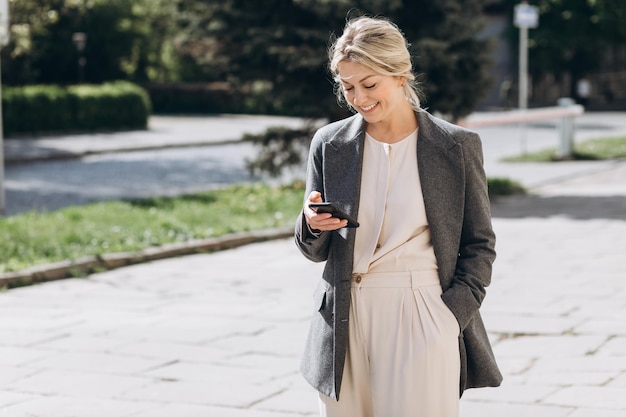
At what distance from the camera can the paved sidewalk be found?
18.5 feet

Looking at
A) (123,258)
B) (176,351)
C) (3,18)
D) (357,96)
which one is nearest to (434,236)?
(357,96)

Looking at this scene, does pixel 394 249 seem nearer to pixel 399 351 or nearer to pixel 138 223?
pixel 399 351

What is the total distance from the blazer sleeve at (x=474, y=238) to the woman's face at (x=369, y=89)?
27 cm

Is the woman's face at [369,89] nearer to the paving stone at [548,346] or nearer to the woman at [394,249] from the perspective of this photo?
the woman at [394,249]

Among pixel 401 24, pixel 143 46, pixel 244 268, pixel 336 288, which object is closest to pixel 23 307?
pixel 244 268

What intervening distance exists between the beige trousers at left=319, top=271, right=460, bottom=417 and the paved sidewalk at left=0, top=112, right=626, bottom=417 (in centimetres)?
202

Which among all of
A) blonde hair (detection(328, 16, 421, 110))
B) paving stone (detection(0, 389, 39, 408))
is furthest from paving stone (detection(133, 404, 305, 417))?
blonde hair (detection(328, 16, 421, 110))

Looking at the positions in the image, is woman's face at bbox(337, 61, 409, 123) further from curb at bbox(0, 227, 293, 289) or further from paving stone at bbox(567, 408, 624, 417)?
curb at bbox(0, 227, 293, 289)

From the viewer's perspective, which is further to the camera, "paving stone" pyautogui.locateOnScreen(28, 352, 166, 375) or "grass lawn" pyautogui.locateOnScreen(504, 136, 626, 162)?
"grass lawn" pyautogui.locateOnScreen(504, 136, 626, 162)

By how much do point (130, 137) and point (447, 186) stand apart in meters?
25.7

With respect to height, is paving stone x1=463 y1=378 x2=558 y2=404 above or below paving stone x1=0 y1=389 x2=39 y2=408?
below

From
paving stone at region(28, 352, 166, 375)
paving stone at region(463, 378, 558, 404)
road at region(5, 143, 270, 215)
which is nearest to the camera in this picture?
paving stone at region(463, 378, 558, 404)

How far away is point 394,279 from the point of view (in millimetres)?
3447

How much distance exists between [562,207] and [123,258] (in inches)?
234
